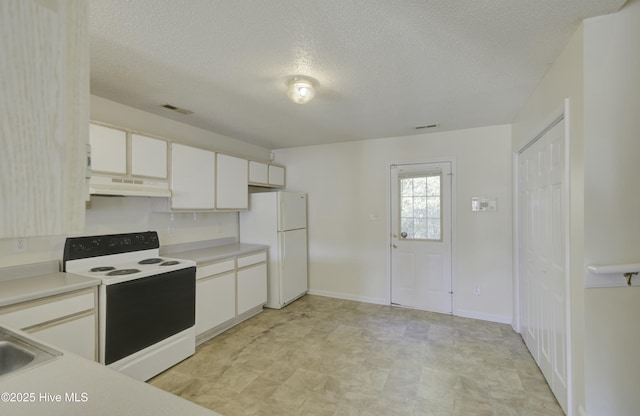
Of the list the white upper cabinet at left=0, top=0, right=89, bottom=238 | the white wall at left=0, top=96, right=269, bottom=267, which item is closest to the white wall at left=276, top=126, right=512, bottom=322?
the white wall at left=0, top=96, right=269, bottom=267

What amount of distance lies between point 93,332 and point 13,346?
1.08 meters

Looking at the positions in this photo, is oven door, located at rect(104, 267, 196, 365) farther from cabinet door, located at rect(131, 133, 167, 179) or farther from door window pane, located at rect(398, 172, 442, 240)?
door window pane, located at rect(398, 172, 442, 240)

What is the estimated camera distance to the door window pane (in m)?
3.87

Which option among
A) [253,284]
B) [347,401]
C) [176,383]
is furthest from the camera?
[253,284]

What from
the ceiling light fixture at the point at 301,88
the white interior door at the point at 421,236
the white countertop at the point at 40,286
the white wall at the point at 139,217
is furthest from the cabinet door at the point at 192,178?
the white interior door at the point at 421,236

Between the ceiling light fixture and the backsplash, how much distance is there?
1804 mm

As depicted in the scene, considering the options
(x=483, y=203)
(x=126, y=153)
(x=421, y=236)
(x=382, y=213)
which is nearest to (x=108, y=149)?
(x=126, y=153)

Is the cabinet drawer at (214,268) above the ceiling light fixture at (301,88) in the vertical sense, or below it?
below

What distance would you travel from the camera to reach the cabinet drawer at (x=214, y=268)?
2930 mm

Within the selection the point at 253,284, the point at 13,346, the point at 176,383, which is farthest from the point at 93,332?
the point at 253,284

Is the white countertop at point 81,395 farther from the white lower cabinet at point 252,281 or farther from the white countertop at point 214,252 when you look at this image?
the white lower cabinet at point 252,281

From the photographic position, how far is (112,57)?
1.93 m

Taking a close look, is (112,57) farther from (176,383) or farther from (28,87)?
(176,383)

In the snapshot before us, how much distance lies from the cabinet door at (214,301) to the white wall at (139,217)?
0.68 meters
